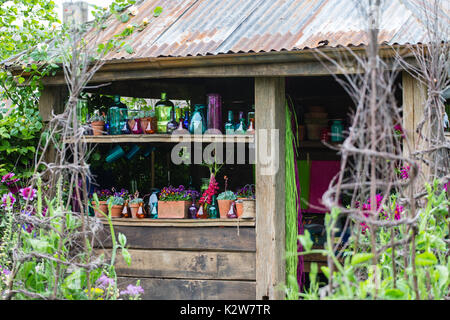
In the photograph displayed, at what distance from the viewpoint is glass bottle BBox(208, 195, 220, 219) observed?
5.80m

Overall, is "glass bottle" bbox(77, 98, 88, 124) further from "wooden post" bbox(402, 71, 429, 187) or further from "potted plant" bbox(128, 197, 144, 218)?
"wooden post" bbox(402, 71, 429, 187)

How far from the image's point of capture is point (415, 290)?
3199 millimetres

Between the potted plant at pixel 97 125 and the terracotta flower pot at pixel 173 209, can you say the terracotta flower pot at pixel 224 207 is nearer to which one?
the terracotta flower pot at pixel 173 209

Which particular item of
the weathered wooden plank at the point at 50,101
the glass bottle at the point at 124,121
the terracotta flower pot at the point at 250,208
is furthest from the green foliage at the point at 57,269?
the weathered wooden plank at the point at 50,101

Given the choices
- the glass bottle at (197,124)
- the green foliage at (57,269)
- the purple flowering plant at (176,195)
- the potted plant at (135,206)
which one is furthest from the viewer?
the potted plant at (135,206)

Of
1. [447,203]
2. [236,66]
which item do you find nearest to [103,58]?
[236,66]

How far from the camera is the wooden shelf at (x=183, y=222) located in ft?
18.1

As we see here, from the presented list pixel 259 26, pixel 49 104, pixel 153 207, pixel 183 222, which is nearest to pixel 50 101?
pixel 49 104

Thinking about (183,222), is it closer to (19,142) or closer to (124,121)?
(124,121)

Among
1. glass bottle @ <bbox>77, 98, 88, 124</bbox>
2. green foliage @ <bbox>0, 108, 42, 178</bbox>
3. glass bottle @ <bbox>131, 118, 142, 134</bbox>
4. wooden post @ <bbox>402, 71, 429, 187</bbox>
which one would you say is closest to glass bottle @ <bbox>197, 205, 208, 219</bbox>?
glass bottle @ <bbox>131, 118, 142, 134</bbox>

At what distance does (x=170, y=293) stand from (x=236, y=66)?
2.17 meters

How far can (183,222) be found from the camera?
573 cm

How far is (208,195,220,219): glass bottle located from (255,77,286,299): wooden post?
0.53 meters

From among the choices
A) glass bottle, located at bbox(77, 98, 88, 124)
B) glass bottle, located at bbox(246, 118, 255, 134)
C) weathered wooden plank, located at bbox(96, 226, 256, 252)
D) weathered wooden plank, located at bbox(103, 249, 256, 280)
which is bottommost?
weathered wooden plank, located at bbox(103, 249, 256, 280)
